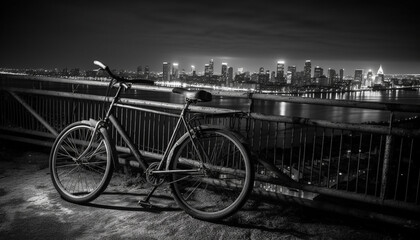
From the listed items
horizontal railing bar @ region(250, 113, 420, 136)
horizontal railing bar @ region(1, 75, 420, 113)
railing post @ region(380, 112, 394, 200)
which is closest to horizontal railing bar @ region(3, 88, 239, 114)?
horizontal railing bar @ region(1, 75, 420, 113)

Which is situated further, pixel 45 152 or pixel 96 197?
pixel 45 152

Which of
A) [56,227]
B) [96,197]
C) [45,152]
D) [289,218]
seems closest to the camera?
[56,227]

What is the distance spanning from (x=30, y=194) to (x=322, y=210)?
12.3 ft

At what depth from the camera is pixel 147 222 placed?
11.0ft

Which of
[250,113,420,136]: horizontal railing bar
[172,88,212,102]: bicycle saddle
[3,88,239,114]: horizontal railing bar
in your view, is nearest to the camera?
[250,113,420,136]: horizontal railing bar

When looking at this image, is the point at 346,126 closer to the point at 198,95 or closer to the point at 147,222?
the point at 198,95

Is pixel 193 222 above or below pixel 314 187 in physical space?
below

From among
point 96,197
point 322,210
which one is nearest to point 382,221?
point 322,210

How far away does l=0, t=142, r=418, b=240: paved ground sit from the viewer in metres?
3.10

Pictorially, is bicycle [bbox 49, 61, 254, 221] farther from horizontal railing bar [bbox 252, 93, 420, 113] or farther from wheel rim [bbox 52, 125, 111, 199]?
horizontal railing bar [bbox 252, 93, 420, 113]

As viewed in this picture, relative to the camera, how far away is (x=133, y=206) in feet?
12.4

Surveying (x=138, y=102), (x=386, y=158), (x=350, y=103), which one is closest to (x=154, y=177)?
(x=138, y=102)

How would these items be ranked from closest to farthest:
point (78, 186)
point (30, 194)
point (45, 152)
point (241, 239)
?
point (241, 239) → point (30, 194) → point (78, 186) → point (45, 152)

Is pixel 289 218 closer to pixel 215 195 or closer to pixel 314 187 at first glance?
pixel 314 187
